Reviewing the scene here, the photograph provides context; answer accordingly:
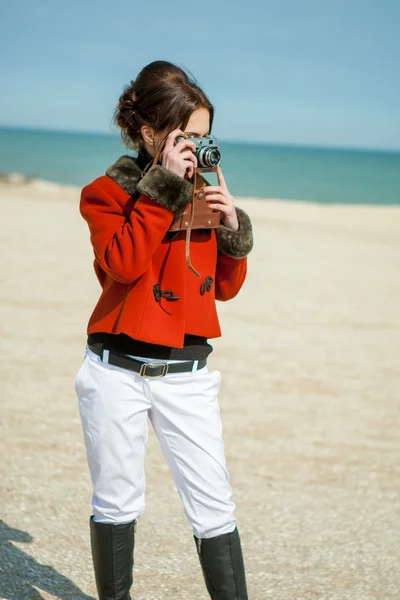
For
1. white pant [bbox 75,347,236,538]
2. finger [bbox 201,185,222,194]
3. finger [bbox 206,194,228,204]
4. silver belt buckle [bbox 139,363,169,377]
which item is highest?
finger [bbox 201,185,222,194]

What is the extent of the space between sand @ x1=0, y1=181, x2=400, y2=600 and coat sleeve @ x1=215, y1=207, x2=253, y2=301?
1.19m

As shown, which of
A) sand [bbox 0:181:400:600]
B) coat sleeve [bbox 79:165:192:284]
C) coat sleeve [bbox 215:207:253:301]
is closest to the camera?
coat sleeve [bbox 79:165:192:284]

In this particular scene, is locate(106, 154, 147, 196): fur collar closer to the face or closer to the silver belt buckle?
the face

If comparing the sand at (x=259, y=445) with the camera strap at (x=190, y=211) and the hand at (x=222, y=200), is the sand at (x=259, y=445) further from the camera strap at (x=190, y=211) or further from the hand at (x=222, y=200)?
the hand at (x=222, y=200)

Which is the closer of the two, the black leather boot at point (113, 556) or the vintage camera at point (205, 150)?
the vintage camera at point (205, 150)

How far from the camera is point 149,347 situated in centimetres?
231

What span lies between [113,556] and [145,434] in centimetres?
41

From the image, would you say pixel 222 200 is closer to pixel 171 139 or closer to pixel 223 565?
pixel 171 139

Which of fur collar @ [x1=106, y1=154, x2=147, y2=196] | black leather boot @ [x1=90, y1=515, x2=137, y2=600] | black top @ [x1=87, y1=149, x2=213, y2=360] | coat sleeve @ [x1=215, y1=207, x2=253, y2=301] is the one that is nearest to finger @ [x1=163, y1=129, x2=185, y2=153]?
fur collar @ [x1=106, y1=154, x2=147, y2=196]

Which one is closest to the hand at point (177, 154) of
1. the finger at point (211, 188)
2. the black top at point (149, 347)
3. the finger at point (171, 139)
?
the finger at point (171, 139)

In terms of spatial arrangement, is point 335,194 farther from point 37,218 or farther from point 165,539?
point 165,539

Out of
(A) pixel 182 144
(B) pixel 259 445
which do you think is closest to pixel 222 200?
(A) pixel 182 144

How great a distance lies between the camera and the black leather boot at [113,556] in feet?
7.82

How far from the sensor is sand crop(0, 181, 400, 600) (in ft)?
10.0
